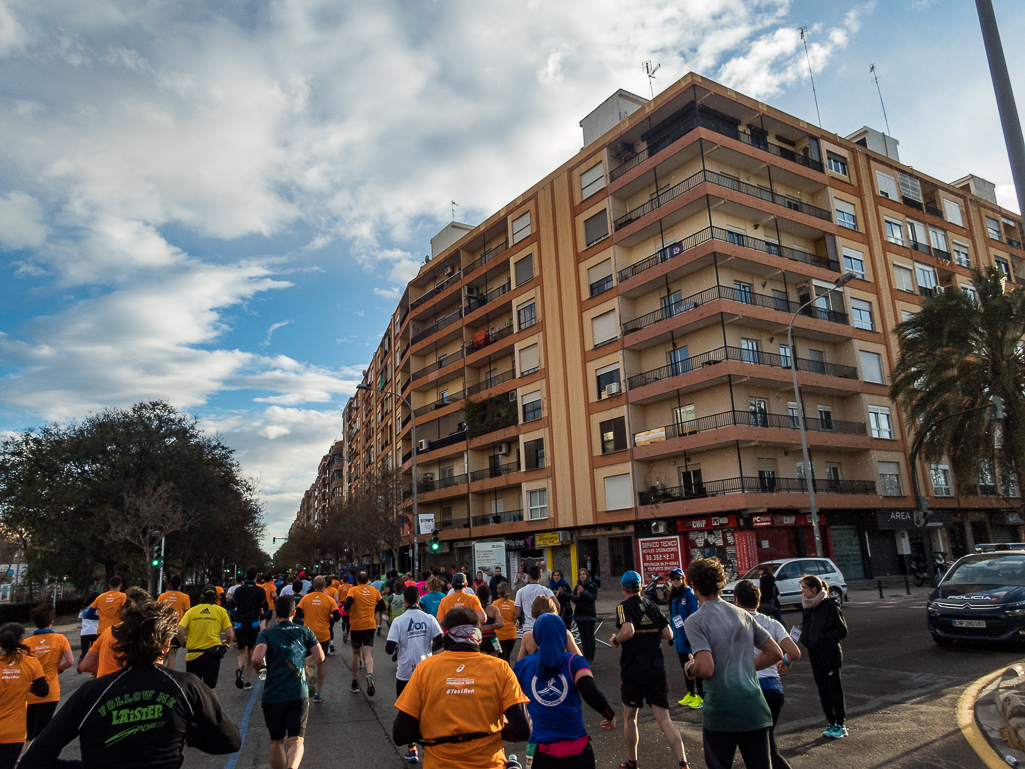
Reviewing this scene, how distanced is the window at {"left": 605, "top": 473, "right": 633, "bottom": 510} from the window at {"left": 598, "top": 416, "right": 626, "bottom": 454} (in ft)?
4.50

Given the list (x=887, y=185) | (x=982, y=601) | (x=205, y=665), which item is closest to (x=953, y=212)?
(x=887, y=185)

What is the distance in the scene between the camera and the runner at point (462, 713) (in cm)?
334

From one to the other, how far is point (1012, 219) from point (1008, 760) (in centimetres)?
5310

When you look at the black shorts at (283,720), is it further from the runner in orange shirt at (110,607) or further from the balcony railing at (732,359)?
the balcony railing at (732,359)

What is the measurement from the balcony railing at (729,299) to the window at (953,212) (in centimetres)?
1478

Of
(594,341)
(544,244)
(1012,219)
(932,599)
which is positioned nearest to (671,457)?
(594,341)

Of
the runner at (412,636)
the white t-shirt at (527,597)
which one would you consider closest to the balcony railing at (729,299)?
the white t-shirt at (527,597)

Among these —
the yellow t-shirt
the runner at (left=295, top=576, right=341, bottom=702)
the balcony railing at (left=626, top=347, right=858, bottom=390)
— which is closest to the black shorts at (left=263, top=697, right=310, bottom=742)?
the yellow t-shirt

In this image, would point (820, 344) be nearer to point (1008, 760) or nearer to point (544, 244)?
point (544, 244)

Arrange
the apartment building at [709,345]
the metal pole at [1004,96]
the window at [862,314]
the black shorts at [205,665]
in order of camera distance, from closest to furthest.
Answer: the metal pole at [1004,96] < the black shorts at [205,665] < the apartment building at [709,345] < the window at [862,314]

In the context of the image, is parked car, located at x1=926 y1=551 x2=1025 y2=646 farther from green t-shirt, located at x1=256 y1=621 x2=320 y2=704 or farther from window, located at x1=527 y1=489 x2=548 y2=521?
window, located at x1=527 y1=489 x2=548 y2=521

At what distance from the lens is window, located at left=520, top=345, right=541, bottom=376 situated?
39.0 m

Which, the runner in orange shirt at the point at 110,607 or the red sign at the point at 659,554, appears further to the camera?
the red sign at the point at 659,554

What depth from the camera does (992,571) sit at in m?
12.0
